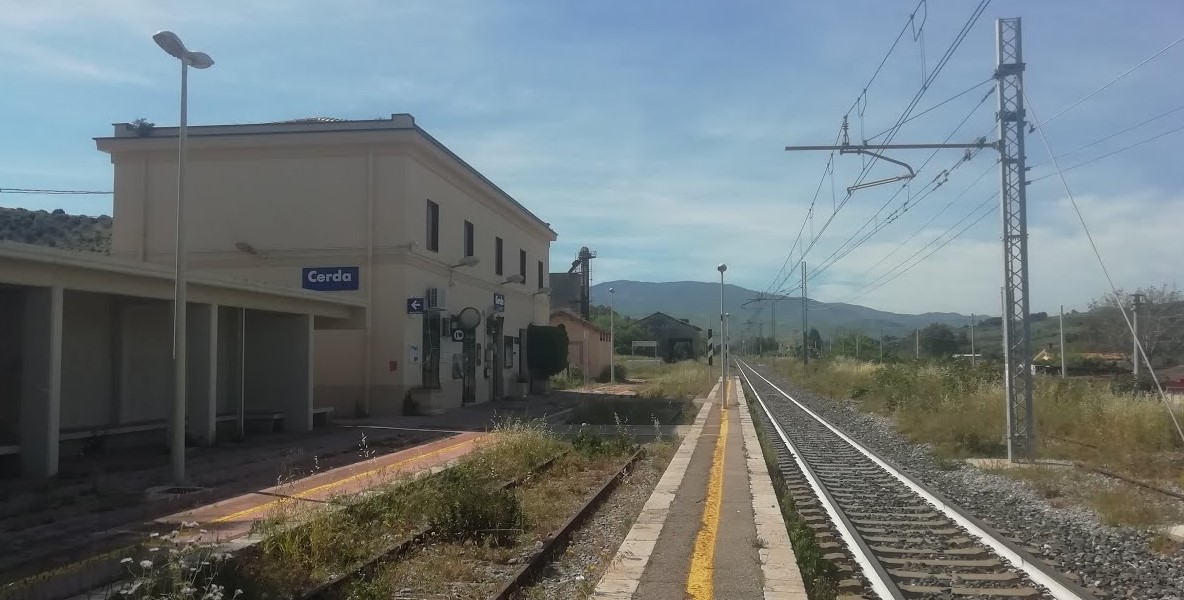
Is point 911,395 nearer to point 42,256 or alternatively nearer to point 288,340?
point 288,340

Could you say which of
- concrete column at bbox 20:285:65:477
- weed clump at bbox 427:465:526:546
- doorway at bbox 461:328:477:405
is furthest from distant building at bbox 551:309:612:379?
weed clump at bbox 427:465:526:546

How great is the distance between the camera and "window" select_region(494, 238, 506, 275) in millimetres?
36344

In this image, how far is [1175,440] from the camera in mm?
16031

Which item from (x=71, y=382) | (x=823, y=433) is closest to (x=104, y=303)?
(x=71, y=382)

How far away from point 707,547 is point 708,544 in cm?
14

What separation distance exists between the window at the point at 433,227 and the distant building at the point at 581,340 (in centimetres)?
2324

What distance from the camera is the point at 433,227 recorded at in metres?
29.1

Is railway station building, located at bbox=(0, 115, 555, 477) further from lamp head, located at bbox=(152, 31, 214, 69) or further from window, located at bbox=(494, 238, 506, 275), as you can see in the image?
lamp head, located at bbox=(152, 31, 214, 69)

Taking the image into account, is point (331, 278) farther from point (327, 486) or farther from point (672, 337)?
point (672, 337)

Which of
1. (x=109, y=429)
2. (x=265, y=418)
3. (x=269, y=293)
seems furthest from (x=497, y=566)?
(x=265, y=418)

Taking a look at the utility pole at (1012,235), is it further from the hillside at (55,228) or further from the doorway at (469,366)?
the hillside at (55,228)

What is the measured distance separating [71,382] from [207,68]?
22.8 feet

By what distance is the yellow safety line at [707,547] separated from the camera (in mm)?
7055

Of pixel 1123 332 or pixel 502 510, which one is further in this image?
pixel 1123 332
